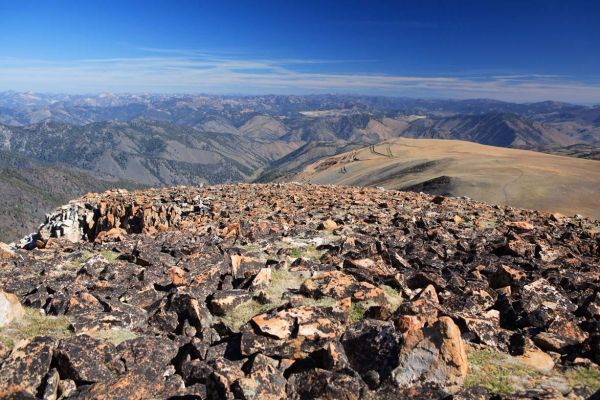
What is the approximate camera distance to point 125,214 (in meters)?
28.2

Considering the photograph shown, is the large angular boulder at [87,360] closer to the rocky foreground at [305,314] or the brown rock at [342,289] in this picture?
the rocky foreground at [305,314]

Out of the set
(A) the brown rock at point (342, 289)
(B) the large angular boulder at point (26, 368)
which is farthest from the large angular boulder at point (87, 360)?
(A) the brown rock at point (342, 289)

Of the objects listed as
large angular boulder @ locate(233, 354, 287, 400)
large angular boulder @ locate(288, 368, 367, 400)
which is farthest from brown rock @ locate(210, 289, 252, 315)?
large angular boulder @ locate(288, 368, 367, 400)

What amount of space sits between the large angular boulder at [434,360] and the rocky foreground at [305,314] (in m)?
0.02

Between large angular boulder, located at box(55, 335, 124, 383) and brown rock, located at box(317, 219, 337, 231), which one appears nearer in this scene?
large angular boulder, located at box(55, 335, 124, 383)

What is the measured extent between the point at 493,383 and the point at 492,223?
1675cm

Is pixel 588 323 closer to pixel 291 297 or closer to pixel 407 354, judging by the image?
pixel 407 354

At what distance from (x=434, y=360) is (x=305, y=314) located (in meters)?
3.13

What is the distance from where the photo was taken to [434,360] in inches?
309

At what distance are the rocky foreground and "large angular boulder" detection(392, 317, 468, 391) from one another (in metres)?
0.02

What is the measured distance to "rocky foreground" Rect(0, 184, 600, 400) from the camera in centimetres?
775

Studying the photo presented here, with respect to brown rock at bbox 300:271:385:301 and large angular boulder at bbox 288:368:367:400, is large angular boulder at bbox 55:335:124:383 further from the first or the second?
brown rock at bbox 300:271:385:301

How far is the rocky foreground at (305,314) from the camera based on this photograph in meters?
7.75

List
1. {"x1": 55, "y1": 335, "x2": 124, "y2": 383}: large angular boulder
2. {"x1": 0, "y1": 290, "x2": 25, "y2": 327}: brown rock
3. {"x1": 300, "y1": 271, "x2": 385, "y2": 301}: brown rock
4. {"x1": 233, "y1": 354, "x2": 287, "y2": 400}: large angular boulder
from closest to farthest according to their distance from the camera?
{"x1": 233, "y1": 354, "x2": 287, "y2": 400}: large angular boulder < {"x1": 55, "y1": 335, "x2": 124, "y2": 383}: large angular boulder < {"x1": 0, "y1": 290, "x2": 25, "y2": 327}: brown rock < {"x1": 300, "y1": 271, "x2": 385, "y2": 301}: brown rock
